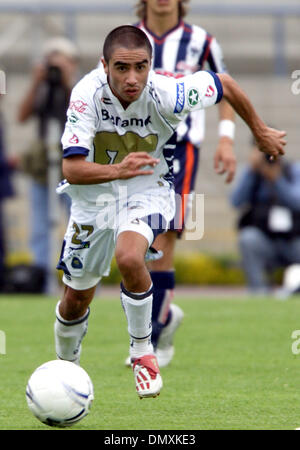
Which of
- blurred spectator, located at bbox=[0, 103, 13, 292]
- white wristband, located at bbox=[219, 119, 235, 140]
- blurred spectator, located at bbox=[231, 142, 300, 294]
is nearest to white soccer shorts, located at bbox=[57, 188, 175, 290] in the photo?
white wristband, located at bbox=[219, 119, 235, 140]

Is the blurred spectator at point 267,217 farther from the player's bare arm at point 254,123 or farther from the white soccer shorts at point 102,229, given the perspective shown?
the white soccer shorts at point 102,229

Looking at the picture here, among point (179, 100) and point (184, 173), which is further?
point (184, 173)

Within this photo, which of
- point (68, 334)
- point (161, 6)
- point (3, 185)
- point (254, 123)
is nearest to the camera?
point (254, 123)

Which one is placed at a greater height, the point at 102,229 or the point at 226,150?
the point at 226,150

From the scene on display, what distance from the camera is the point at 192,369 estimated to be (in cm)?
641

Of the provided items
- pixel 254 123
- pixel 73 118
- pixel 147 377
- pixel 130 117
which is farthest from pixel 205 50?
pixel 147 377

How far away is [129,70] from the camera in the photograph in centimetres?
511

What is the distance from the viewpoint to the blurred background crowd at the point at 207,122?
11.6 metres

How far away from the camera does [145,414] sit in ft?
16.1

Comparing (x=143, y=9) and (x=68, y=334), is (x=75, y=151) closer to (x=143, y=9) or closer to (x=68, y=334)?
(x=68, y=334)

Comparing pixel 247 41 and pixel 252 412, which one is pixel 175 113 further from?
pixel 247 41

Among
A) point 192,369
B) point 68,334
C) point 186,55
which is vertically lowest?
point 192,369

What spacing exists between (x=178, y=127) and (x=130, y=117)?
4.28 ft

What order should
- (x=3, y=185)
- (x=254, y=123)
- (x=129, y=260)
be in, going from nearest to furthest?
(x=129, y=260) → (x=254, y=123) → (x=3, y=185)
